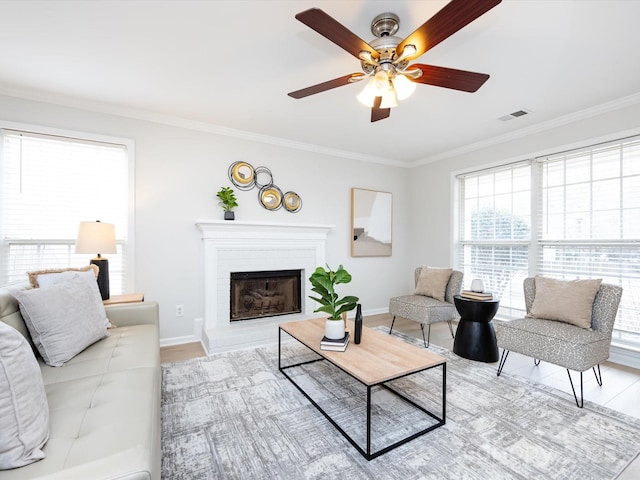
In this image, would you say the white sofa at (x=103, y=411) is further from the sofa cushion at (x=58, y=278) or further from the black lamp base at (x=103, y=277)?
the black lamp base at (x=103, y=277)

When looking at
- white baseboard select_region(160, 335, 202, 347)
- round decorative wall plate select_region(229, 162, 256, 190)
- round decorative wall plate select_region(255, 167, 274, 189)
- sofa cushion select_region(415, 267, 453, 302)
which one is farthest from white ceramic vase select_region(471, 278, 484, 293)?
white baseboard select_region(160, 335, 202, 347)

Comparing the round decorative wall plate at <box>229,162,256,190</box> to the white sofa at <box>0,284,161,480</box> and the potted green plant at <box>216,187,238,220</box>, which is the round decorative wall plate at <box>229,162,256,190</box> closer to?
the potted green plant at <box>216,187,238,220</box>

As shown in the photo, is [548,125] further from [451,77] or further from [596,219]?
[451,77]

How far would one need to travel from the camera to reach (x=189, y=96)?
9.30ft

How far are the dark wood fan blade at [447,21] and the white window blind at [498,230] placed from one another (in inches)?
110

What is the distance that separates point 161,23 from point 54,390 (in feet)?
6.80

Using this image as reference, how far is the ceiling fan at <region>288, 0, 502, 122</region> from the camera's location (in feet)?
4.63

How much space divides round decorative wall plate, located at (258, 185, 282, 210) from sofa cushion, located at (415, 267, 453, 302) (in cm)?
203

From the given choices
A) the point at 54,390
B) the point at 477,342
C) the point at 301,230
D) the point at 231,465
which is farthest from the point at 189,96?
the point at 477,342

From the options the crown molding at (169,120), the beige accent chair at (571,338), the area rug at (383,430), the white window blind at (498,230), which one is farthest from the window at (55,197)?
the white window blind at (498,230)

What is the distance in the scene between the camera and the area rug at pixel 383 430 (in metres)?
1.55

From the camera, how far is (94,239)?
8.33 ft

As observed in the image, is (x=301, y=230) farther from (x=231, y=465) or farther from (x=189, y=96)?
(x=231, y=465)

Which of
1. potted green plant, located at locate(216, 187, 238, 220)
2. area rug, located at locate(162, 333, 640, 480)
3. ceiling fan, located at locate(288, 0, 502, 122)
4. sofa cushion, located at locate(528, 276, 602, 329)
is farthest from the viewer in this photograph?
potted green plant, located at locate(216, 187, 238, 220)
